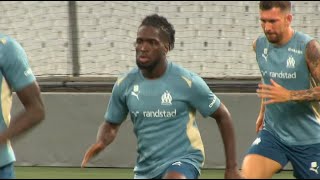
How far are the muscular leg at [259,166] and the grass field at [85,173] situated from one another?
311 centimetres

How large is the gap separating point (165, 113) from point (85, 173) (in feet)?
16.7

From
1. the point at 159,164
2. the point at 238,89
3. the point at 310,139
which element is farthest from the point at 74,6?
the point at 159,164

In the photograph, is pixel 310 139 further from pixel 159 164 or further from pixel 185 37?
pixel 185 37

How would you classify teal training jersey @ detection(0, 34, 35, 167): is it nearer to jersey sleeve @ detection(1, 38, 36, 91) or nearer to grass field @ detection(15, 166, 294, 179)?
jersey sleeve @ detection(1, 38, 36, 91)

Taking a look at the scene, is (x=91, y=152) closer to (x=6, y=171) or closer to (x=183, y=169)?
(x=183, y=169)

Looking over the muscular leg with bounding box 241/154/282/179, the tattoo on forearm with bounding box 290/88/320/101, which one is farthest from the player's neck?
the muscular leg with bounding box 241/154/282/179

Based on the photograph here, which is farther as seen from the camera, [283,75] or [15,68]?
[283,75]

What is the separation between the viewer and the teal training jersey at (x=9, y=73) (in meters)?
5.84

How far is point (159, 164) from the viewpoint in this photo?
7164 millimetres

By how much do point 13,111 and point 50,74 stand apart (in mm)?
920

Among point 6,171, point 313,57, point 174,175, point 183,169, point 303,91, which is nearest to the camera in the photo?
point 6,171

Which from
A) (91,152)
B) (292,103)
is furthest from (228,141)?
(292,103)

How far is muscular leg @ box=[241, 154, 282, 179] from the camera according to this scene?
8.13 metres

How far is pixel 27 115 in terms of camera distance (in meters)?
5.79
